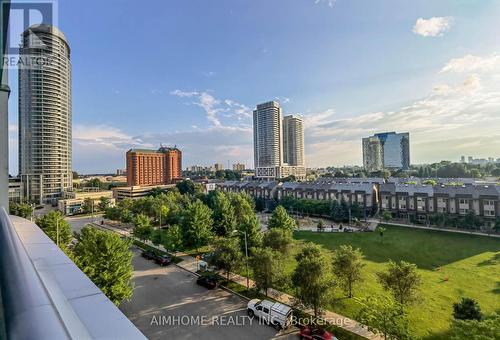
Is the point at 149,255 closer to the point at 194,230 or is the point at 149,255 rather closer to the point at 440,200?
the point at 194,230

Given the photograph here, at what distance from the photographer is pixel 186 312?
40.2 ft

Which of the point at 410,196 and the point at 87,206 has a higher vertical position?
the point at 410,196

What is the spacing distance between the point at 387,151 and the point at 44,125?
141880 mm

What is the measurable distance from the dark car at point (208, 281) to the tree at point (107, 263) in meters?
4.58

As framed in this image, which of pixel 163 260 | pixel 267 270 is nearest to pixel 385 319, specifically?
pixel 267 270

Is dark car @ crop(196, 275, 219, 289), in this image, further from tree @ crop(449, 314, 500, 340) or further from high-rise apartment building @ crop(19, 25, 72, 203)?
high-rise apartment building @ crop(19, 25, 72, 203)

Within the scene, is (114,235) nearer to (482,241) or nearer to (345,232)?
(345,232)

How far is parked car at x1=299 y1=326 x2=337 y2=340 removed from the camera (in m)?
9.99

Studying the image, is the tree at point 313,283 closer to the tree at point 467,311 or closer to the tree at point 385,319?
the tree at point 385,319

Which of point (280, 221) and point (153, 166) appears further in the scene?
point (153, 166)

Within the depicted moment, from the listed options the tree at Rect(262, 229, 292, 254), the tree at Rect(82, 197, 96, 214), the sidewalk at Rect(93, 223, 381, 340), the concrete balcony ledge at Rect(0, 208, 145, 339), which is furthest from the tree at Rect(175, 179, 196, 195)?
the concrete balcony ledge at Rect(0, 208, 145, 339)

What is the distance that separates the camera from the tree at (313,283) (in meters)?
10.8

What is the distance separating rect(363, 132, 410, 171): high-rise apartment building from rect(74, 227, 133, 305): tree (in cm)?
13415

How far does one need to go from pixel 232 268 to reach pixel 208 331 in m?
4.27
